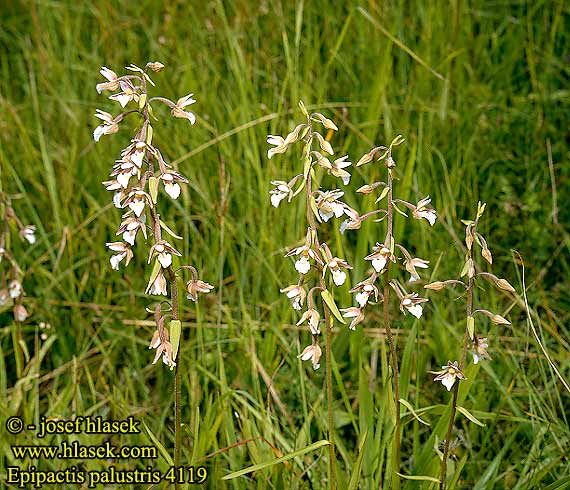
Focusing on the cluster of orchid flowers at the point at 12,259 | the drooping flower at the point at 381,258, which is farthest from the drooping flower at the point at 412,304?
the cluster of orchid flowers at the point at 12,259

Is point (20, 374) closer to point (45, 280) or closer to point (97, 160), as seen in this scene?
point (45, 280)

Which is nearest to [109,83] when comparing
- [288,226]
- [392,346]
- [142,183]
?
[142,183]

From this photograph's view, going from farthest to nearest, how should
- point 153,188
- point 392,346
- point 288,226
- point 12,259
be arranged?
point 288,226
point 12,259
point 392,346
point 153,188

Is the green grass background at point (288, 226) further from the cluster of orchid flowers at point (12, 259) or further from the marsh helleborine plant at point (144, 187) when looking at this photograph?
the marsh helleborine plant at point (144, 187)

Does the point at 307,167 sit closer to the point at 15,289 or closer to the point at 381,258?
the point at 381,258

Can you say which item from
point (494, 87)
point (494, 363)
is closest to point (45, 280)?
point (494, 363)

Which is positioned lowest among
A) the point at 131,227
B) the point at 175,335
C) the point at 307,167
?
the point at 175,335

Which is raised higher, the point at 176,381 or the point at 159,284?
the point at 159,284

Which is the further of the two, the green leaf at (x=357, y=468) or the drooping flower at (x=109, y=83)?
the green leaf at (x=357, y=468)

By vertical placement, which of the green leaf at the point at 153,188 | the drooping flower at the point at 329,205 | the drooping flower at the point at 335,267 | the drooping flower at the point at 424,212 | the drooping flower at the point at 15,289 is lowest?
the drooping flower at the point at 15,289
